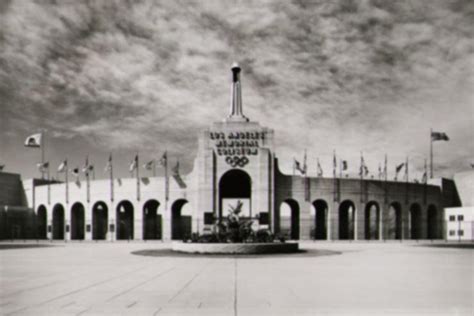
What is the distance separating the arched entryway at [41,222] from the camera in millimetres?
91000

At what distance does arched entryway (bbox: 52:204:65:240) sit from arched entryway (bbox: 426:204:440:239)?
62.8 meters

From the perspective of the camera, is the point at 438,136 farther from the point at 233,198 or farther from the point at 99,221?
the point at 99,221

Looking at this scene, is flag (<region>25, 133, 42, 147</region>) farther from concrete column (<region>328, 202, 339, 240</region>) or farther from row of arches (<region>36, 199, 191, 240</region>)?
concrete column (<region>328, 202, 339, 240</region>)

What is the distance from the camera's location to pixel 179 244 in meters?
40.8

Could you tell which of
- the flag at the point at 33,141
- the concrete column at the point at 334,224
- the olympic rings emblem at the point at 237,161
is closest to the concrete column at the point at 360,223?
the concrete column at the point at 334,224

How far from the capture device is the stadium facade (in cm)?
7250

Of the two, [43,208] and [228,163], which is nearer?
[228,163]

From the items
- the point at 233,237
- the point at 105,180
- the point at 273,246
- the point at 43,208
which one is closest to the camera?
the point at 273,246

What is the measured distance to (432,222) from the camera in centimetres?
8925

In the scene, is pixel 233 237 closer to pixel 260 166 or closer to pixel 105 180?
pixel 260 166

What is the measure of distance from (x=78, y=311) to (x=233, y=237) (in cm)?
2819

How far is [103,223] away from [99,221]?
4.04m

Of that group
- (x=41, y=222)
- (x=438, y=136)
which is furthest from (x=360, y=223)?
(x=41, y=222)

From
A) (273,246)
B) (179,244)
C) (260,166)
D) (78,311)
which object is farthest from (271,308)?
(260,166)
